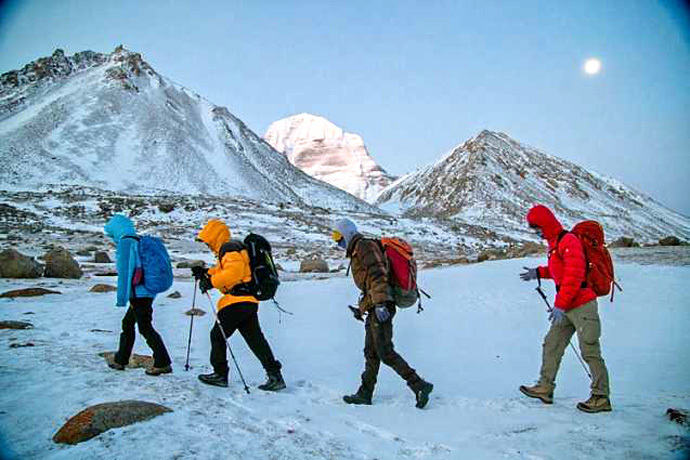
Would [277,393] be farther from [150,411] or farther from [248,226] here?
[248,226]

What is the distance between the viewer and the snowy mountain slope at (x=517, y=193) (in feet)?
319

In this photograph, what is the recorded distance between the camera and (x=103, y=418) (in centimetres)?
309

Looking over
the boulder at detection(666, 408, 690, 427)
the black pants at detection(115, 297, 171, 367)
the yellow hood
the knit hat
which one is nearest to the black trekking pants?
the knit hat

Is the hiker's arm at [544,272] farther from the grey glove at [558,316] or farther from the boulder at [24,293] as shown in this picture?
the boulder at [24,293]

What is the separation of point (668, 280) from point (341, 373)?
23.3 ft

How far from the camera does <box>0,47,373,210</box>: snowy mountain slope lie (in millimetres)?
65812

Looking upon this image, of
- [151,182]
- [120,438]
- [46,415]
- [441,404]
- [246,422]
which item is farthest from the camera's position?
[151,182]

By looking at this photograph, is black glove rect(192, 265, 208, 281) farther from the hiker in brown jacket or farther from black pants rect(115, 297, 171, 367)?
the hiker in brown jacket

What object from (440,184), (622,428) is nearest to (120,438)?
(622,428)

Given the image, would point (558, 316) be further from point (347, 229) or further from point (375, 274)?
point (347, 229)

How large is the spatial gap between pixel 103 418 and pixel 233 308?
1.70m

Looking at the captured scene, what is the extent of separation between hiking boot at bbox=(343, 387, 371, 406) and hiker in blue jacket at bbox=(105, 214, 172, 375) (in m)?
2.07

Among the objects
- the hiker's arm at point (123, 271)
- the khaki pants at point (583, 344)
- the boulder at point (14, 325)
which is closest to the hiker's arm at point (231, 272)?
the hiker's arm at point (123, 271)

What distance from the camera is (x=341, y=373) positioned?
565 centimetres
